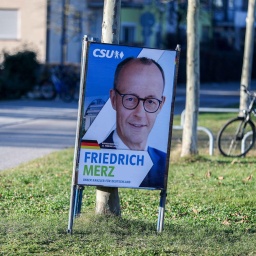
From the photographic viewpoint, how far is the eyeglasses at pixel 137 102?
743 centimetres

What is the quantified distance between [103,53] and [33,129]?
1320cm

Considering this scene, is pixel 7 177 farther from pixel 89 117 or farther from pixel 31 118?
pixel 31 118

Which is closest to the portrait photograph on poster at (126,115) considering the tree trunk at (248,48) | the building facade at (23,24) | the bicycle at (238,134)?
the bicycle at (238,134)

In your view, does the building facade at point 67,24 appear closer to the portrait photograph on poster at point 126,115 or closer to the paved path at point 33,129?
the paved path at point 33,129

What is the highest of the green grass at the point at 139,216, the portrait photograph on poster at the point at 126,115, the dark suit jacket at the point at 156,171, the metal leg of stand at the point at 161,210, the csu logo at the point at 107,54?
the csu logo at the point at 107,54

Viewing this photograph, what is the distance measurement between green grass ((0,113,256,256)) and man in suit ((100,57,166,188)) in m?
0.77

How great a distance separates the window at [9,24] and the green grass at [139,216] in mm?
26787

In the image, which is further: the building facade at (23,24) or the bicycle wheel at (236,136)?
the building facade at (23,24)

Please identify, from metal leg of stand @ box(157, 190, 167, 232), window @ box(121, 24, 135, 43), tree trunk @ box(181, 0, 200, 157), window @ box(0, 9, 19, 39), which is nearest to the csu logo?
metal leg of stand @ box(157, 190, 167, 232)

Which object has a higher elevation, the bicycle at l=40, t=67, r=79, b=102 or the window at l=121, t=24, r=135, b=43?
the window at l=121, t=24, r=135, b=43

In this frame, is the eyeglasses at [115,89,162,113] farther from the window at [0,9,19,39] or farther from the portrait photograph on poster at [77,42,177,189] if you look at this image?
the window at [0,9,19,39]

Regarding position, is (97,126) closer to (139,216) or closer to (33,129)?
(139,216)

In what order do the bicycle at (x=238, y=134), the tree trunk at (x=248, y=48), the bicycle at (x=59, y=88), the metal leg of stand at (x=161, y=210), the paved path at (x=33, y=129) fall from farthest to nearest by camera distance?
the bicycle at (x=59, y=88) → the tree trunk at (x=248, y=48) → the paved path at (x=33, y=129) → the bicycle at (x=238, y=134) → the metal leg of stand at (x=161, y=210)

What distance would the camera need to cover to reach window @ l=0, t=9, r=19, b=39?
3944 centimetres
